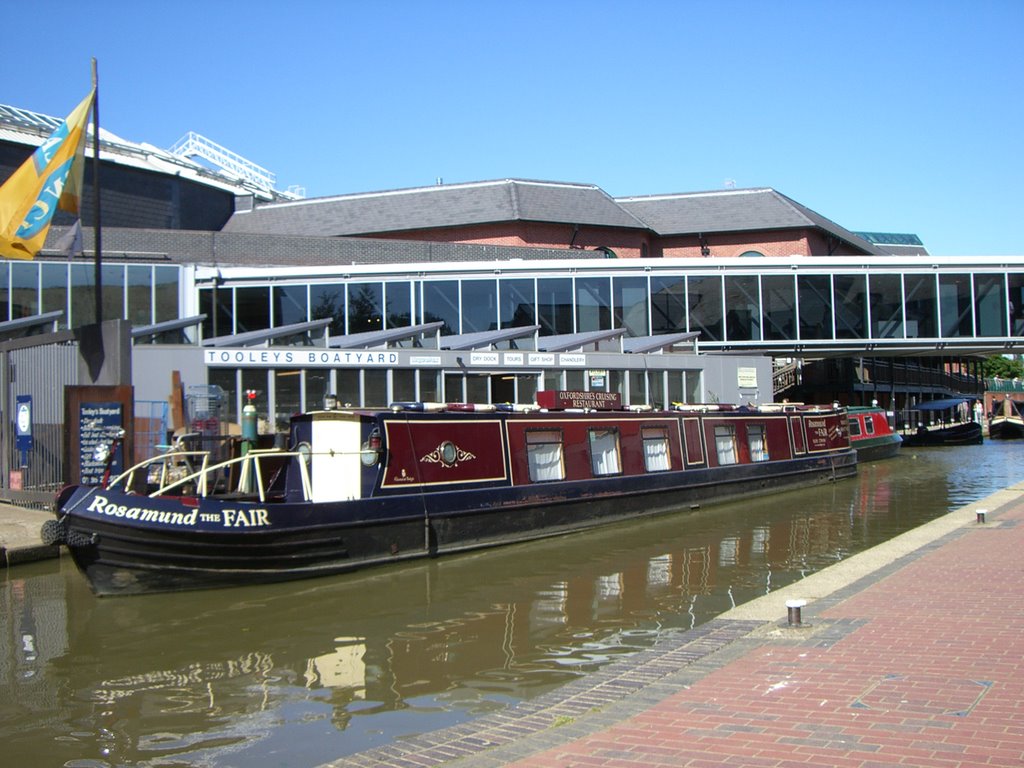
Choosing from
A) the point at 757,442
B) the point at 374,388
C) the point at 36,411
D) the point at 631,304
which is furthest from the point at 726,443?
the point at 36,411

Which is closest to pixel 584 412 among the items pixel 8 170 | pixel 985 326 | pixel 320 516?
pixel 320 516

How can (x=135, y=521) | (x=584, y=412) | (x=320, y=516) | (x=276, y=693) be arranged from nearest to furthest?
(x=276, y=693), (x=135, y=521), (x=320, y=516), (x=584, y=412)

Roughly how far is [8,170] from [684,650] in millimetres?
37092

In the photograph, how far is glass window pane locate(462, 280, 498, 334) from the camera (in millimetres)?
36719

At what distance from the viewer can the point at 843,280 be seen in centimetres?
3859

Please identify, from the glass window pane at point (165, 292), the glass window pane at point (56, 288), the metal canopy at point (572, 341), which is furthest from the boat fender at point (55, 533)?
the glass window pane at point (165, 292)

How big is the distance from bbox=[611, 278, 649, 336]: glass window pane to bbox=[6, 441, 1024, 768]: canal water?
67.1 feet

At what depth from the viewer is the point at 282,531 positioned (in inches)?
537

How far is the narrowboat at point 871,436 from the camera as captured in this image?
1410 inches

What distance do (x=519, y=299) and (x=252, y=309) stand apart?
9.50 meters

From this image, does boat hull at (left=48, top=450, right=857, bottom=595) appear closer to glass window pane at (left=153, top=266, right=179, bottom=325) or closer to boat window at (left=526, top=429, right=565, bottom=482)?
boat window at (left=526, top=429, right=565, bottom=482)

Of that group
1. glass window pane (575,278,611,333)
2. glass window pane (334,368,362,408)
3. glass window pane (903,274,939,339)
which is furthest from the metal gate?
glass window pane (903,274,939,339)

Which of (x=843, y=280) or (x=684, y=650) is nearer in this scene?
(x=684, y=650)

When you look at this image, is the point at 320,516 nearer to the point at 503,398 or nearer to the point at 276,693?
the point at 276,693
